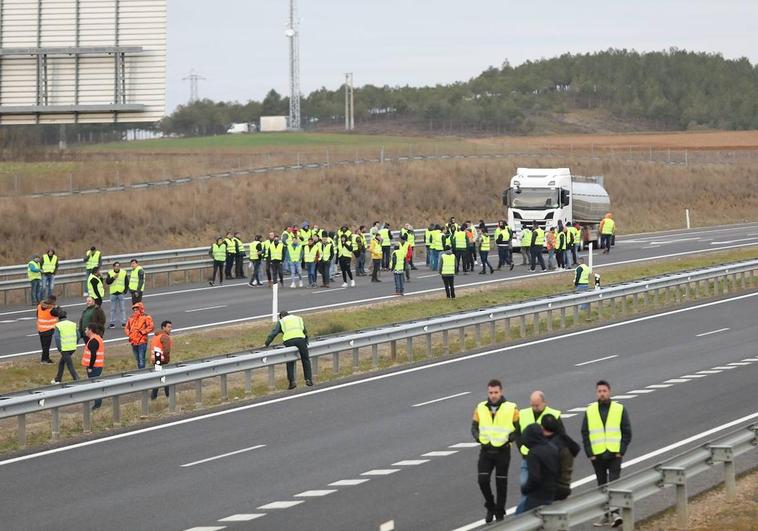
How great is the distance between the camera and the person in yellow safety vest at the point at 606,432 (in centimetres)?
1409

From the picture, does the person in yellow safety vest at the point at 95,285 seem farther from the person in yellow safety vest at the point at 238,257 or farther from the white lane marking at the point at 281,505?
the white lane marking at the point at 281,505

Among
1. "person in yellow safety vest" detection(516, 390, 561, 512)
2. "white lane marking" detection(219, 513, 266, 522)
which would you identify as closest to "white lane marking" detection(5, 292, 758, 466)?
"white lane marking" detection(219, 513, 266, 522)

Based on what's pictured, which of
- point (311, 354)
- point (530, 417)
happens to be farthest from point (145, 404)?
point (530, 417)

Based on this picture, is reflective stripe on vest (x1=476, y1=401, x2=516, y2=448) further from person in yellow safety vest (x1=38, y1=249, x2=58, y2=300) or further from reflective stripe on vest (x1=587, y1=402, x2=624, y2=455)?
person in yellow safety vest (x1=38, y1=249, x2=58, y2=300)

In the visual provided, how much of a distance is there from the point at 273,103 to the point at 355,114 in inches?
744

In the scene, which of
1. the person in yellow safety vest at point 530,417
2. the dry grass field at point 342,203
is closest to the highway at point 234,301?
the dry grass field at point 342,203

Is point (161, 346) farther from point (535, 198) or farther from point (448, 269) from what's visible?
point (535, 198)

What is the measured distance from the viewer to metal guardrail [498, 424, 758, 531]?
12.0 meters

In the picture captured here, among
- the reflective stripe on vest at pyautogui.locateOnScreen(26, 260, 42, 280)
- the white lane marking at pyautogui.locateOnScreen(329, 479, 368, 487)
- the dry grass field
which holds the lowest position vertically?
the white lane marking at pyautogui.locateOnScreen(329, 479, 368, 487)

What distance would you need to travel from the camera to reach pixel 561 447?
12.8 metres

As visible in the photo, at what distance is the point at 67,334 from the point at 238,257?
2044 cm

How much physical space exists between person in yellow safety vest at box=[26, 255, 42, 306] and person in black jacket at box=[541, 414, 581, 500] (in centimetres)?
2614

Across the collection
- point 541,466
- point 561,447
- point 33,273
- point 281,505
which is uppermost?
point 33,273

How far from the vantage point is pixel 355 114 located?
162 meters
